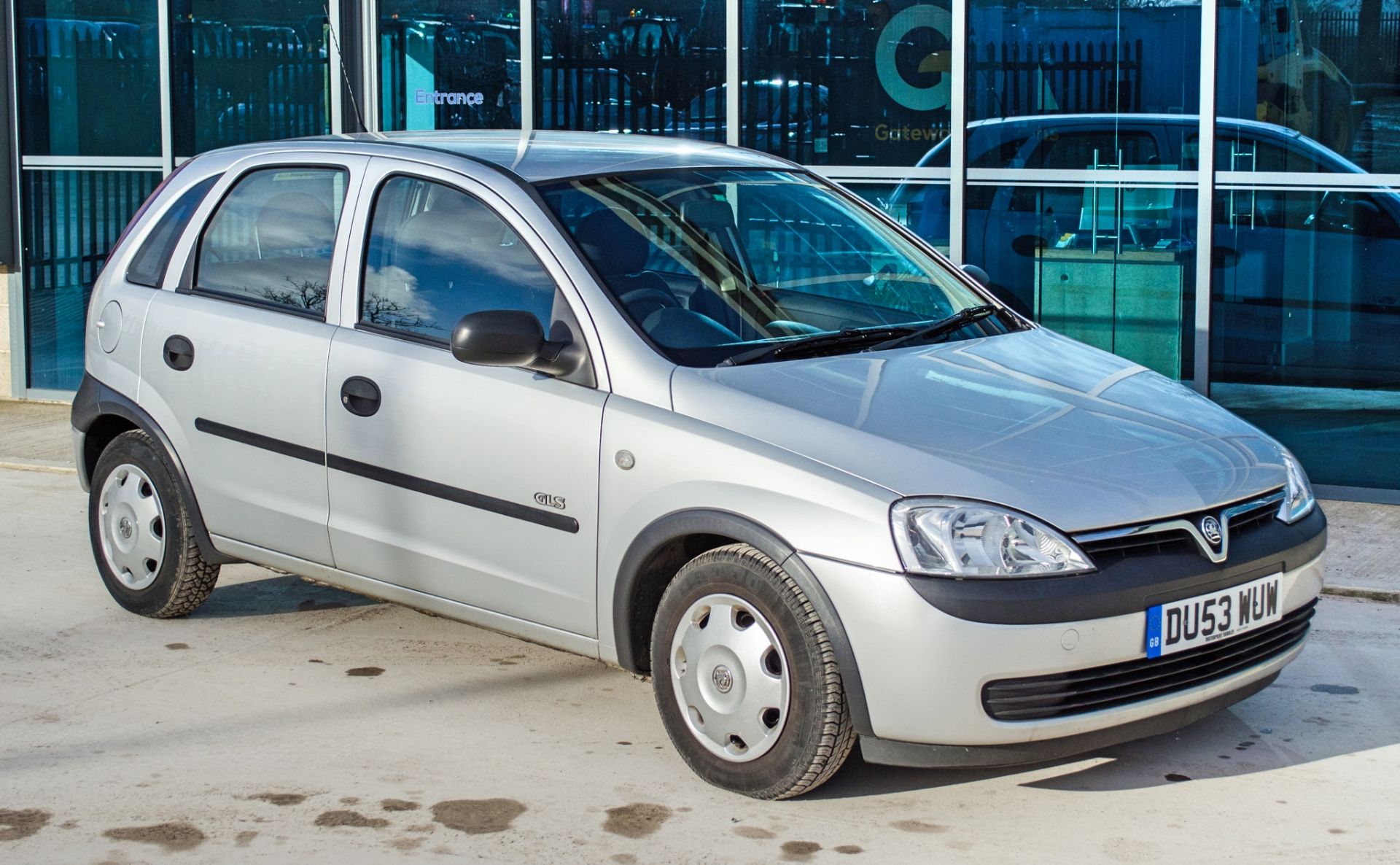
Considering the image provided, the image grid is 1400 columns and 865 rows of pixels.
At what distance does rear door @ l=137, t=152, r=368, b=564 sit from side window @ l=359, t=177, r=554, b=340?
17 centimetres

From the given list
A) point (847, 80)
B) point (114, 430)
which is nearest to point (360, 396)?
point (114, 430)

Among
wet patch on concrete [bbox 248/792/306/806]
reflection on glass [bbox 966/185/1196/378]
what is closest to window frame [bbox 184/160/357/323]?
wet patch on concrete [bbox 248/792/306/806]

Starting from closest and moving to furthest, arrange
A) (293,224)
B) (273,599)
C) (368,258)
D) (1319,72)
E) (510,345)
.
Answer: (510,345) < (368,258) < (293,224) < (273,599) < (1319,72)

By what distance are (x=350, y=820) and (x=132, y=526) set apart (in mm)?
2197

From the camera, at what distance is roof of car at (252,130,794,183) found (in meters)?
5.28

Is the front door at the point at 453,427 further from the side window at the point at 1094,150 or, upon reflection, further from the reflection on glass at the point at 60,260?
the reflection on glass at the point at 60,260

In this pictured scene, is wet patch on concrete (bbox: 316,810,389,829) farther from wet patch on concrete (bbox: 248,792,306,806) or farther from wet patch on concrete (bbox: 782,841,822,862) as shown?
wet patch on concrete (bbox: 782,841,822,862)

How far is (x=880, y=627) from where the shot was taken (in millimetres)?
4062

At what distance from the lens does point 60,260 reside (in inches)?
450

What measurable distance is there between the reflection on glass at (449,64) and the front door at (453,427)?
5319mm

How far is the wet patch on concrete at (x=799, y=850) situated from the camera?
13.4 feet

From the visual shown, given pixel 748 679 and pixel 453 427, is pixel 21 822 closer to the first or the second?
pixel 453 427

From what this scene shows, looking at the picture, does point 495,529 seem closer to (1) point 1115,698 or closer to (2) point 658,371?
(2) point 658,371

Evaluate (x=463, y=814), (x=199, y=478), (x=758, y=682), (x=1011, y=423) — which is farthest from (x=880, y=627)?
(x=199, y=478)
